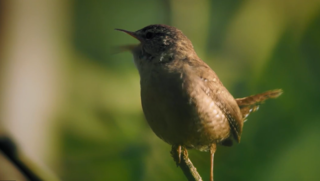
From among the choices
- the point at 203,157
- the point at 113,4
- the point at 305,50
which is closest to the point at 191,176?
the point at 203,157

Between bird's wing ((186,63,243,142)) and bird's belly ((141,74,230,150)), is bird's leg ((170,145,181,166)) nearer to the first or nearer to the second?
bird's belly ((141,74,230,150))

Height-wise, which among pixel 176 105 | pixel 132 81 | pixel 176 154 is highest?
pixel 176 105

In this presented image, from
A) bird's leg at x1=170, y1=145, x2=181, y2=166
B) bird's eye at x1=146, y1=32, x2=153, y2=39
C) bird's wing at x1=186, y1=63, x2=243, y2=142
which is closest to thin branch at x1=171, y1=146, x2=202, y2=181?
bird's leg at x1=170, y1=145, x2=181, y2=166

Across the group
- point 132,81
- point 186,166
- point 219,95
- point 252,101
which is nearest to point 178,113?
point 186,166

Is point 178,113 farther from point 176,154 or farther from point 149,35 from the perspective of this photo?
point 149,35

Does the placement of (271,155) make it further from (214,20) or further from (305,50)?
(214,20)

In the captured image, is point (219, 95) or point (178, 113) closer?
point (178, 113)

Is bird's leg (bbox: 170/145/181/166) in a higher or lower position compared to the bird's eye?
lower

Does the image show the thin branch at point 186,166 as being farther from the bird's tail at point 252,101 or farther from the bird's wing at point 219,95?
the bird's tail at point 252,101

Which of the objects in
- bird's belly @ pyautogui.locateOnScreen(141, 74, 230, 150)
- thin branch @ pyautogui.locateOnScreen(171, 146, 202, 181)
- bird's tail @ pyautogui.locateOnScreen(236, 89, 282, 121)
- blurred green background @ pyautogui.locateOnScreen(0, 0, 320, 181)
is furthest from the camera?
bird's tail @ pyautogui.locateOnScreen(236, 89, 282, 121)
